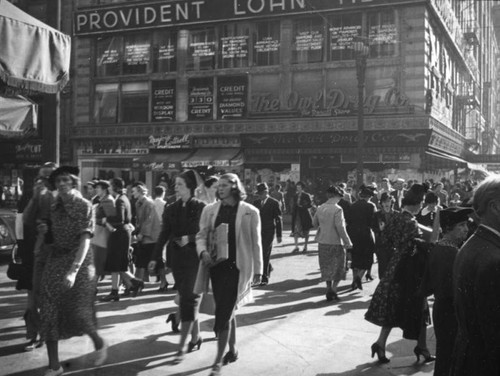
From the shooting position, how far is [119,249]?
8867 millimetres

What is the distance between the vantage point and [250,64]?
2839 cm

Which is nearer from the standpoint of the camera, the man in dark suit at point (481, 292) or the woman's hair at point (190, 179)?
the man in dark suit at point (481, 292)

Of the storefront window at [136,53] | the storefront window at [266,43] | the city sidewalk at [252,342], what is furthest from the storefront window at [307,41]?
the city sidewalk at [252,342]

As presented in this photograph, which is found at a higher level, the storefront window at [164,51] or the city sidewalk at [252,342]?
the storefront window at [164,51]

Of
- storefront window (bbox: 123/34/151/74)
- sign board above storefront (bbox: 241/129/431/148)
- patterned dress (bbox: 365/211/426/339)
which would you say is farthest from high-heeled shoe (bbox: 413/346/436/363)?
storefront window (bbox: 123/34/151/74)

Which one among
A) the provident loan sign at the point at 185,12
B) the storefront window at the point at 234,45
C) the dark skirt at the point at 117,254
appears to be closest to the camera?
the dark skirt at the point at 117,254

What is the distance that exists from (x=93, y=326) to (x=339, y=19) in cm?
2412

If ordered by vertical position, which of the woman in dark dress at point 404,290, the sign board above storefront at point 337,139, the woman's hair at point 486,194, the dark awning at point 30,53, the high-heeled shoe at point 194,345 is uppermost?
the sign board above storefront at point 337,139

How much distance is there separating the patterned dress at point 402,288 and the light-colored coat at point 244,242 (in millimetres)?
1326

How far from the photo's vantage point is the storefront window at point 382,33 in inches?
1011

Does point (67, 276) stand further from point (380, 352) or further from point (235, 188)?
point (380, 352)

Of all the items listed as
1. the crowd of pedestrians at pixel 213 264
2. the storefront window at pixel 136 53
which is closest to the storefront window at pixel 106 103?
the storefront window at pixel 136 53

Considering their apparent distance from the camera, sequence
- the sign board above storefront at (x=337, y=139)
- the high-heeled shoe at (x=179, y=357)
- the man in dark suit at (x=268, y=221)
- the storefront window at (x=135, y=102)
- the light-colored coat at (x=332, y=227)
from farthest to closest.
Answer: the storefront window at (x=135, y=102) → the sign board above storefront at (x=337, y=139) → the man in dark suit at (x=268, y=221) → the light-colored coat at (x=332, y=227) → the high-heeled shoe at (x=179, y=357)

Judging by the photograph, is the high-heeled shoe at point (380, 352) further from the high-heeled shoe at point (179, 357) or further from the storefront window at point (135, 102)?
the storefront window at point (135, 102)
